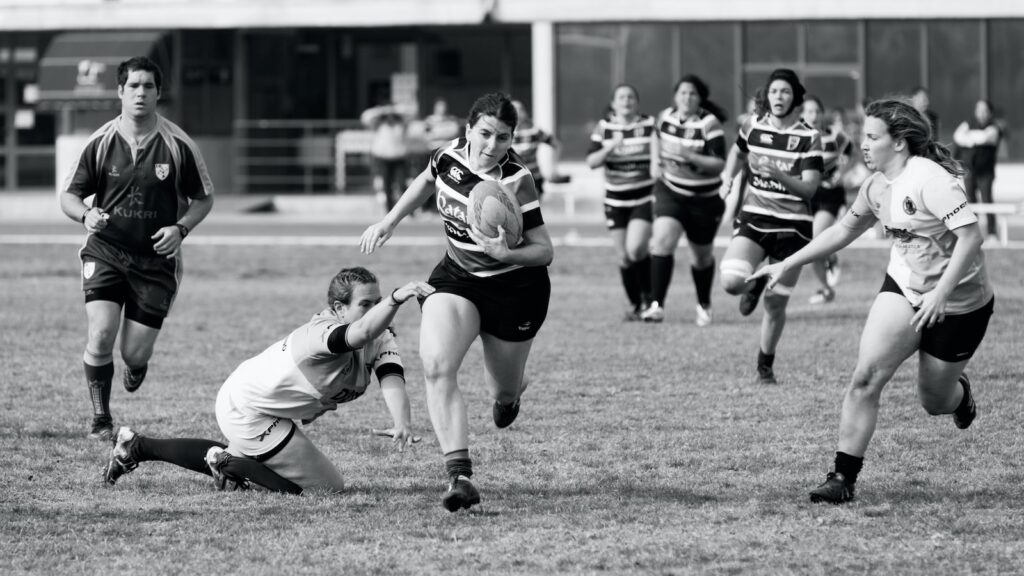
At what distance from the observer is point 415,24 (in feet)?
107

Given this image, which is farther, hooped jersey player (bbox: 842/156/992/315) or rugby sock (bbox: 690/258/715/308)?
rugby sock (bbox: 690/258/715/308)

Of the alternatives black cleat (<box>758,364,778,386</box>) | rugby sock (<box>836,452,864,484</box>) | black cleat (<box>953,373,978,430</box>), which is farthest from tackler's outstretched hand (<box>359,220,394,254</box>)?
black cleat (<box>758,364,778,386</box>)

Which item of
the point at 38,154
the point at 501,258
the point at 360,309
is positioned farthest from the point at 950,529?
the point at 38,154

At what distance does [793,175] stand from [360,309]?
185 inches

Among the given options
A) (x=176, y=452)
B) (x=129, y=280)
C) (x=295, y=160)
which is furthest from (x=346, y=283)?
(x=295, y=160)

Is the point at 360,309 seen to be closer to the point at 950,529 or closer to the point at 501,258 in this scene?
the point at 501,258

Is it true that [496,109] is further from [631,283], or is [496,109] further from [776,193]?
[631,283]

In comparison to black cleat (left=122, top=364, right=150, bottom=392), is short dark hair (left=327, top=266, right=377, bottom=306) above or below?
above

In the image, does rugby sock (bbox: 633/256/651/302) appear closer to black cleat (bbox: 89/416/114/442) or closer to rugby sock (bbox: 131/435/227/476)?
black cleat (bbox: 89/416/114/442)

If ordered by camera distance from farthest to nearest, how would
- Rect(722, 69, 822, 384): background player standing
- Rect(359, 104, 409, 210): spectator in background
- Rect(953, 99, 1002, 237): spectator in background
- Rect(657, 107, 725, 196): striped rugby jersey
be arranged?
Rect(359, 104, 409, 210): spectator in background, Rect(953, 99, 1002, 237): spectator in background, Rect(657, 107, 725, 196): striped rugby jersey, Rect(722, 69, 822, 384): background player standing

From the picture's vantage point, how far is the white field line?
2264 cm

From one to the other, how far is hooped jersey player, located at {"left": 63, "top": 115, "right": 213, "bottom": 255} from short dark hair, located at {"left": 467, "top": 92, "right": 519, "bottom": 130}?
2.40 m

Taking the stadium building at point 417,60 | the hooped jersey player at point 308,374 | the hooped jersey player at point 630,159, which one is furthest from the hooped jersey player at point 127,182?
the stadium building at point 417,60

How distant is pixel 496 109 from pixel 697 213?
684 centimetres
